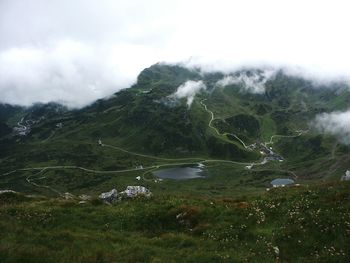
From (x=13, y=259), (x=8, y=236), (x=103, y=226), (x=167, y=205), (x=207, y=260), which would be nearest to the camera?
(x=13, y=259)

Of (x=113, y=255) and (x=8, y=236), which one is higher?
(x=8, y=236)

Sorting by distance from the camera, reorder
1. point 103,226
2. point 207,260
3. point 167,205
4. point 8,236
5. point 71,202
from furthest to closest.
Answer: point 71,202
point 167,205
point 103,226
point 8,236
point 207,260

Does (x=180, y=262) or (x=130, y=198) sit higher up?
(x=130, y=198)

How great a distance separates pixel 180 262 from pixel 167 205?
945cm

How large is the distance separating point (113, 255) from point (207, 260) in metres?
5.73

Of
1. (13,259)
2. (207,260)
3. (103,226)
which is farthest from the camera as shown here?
(103,226)

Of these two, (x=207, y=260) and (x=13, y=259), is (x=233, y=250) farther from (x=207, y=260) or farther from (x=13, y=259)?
(x=13, y=259)

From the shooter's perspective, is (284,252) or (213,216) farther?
(213,216)

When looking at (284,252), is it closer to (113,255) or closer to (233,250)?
(233,250)

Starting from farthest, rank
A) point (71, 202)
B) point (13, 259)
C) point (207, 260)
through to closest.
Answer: point (71, 202)
point (207, 260)
point (13, 259)

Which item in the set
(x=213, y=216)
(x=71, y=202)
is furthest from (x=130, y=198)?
(x=213, y=216)

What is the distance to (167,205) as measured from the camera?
111 feet

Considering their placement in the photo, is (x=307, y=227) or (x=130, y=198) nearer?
(x=307, y=227)

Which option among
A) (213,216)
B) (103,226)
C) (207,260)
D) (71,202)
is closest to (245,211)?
(213,216)
